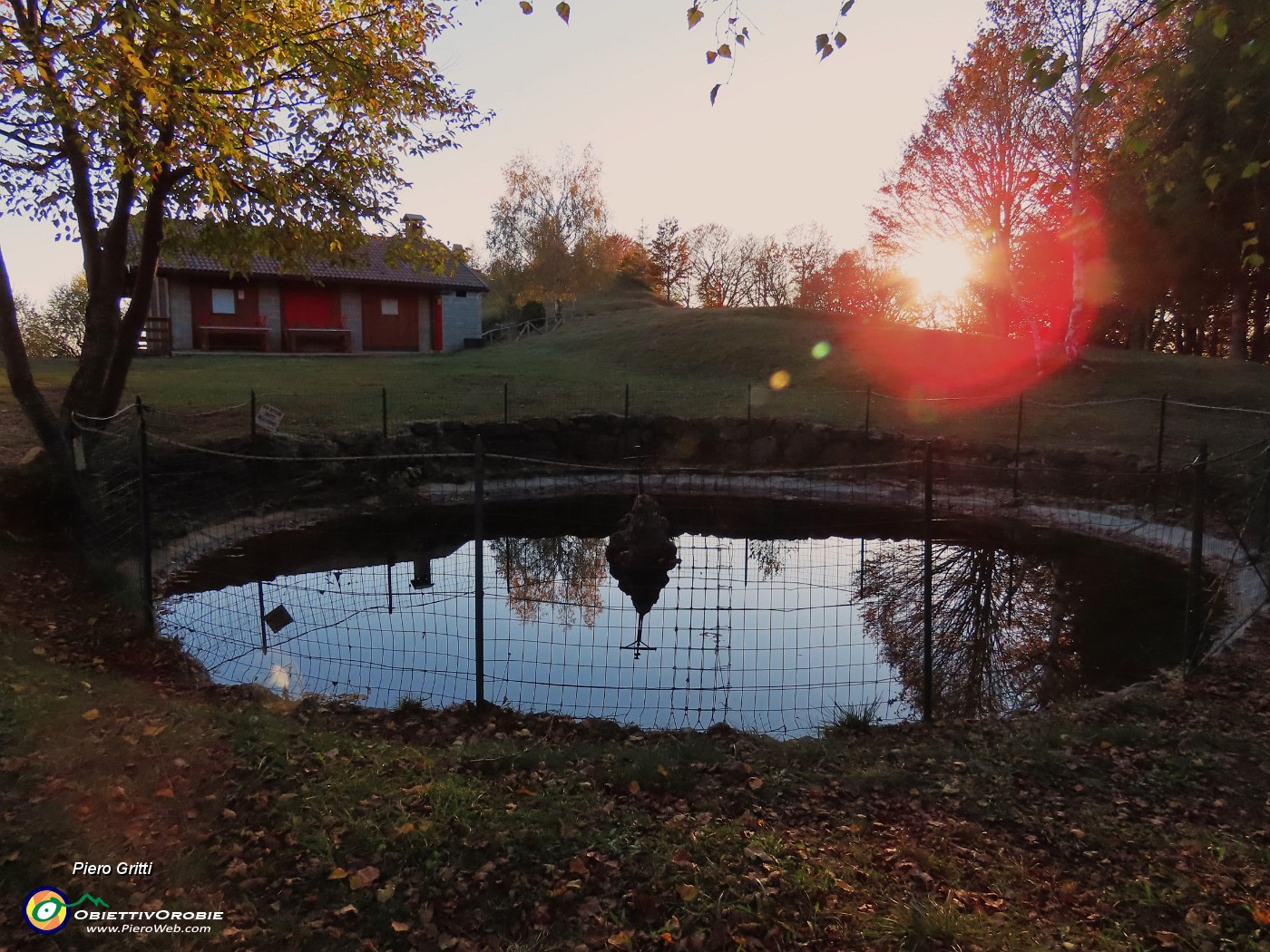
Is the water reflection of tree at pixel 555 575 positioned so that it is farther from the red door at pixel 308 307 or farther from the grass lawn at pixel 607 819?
the red door at pixel 308 307

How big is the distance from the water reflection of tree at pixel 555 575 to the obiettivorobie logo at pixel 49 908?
17.1 feet

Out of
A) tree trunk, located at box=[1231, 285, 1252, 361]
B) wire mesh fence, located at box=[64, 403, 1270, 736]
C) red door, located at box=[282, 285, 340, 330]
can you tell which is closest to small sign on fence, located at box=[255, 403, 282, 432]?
wire mesh fence, located at box=[64, 403, 1270, 736]

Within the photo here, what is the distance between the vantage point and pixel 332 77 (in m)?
10.2

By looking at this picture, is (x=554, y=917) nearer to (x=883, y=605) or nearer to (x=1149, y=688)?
(x=1149, y=688)

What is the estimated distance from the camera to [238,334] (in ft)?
105

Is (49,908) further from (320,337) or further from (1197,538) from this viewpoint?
(320,337)

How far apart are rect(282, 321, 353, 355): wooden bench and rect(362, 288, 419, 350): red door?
87 centimetres

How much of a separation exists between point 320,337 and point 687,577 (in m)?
27.7

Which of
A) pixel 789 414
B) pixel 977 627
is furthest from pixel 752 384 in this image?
pixel 977 627

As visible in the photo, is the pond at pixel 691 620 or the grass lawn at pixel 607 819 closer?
the grass lawn at pixel 607 819

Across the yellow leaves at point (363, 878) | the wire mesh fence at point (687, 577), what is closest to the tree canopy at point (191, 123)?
the wire mesh fence at point (687, 577)

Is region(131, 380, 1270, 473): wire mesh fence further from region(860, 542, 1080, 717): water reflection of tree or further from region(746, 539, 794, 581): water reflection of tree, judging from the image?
region(746, 539, 794, 581): water reflection of tree

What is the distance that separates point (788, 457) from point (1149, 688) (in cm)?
1208

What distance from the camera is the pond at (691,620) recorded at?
24.3ft
